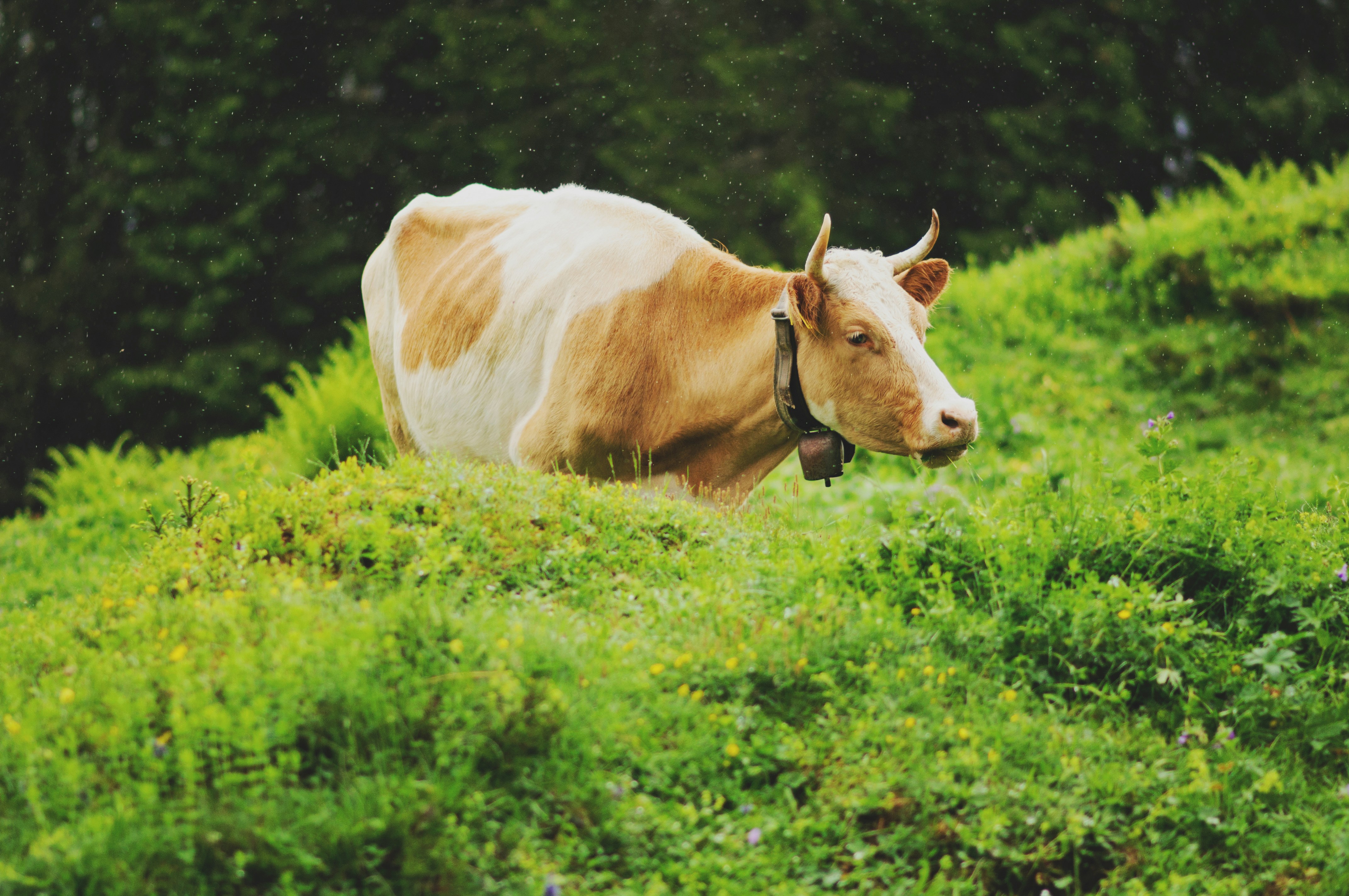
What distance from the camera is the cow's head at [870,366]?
4.73 metres

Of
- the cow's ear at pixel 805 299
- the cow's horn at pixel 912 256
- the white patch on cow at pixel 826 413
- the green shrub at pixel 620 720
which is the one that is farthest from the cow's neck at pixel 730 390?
the green shrub at pixel 620 720

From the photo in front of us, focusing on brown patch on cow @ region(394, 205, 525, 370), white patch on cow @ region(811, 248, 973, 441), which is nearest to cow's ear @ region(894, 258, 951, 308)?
white patch on cow @ region(811, 248, 973, 441)

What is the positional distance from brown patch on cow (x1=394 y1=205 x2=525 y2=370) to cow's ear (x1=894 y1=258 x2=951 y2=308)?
6.89 feet

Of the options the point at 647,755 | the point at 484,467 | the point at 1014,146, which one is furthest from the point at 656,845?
the point at 1014,146

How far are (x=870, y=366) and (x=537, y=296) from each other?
1.79 m

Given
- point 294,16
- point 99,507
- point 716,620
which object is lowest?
point 99,507

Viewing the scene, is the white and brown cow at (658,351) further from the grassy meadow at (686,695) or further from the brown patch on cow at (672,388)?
the grassy meadow at (686,695)

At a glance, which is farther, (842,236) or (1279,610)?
(842,236)

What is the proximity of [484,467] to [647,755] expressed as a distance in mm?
2041

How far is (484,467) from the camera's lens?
5.11 m

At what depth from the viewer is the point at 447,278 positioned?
6.45 m

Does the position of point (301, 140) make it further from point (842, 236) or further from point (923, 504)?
point (923, 504)

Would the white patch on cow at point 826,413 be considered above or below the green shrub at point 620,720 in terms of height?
above

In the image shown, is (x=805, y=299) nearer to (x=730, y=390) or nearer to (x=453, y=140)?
(x=730, y=390)
